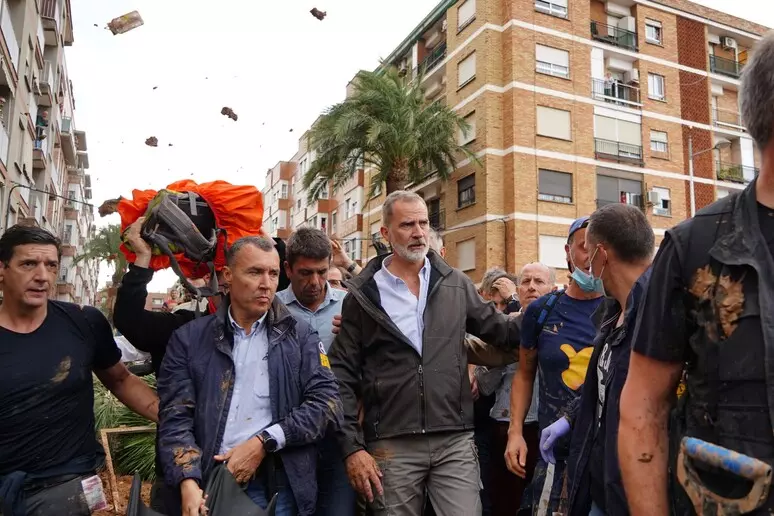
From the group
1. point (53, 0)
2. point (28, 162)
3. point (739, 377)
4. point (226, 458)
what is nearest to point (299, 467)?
point (226, 458)

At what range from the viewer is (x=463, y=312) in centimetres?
366

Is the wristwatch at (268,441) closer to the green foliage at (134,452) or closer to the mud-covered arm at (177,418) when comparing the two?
the mud-covered arm at (177,418)

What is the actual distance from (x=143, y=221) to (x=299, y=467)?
1.57m

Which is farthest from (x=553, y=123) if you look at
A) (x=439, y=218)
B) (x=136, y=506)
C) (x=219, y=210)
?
(x=136, y=506)

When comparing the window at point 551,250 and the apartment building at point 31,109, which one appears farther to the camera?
the window at point 551,250

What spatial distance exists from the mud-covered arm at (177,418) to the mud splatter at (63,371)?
0.52m

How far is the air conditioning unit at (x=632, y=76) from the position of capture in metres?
29.1

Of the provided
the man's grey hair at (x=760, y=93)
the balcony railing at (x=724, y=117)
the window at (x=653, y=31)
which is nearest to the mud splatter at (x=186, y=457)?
the man's grey hair at (x=760, y=93)

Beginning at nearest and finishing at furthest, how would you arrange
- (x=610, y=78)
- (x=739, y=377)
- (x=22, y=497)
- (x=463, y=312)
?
(x=739, y=377) < (x=22, y=497) < (x=463, y=312) < (x=610, y=78)

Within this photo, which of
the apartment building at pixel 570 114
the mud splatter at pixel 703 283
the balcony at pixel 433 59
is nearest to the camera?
the mud splatter at pixel 703 283

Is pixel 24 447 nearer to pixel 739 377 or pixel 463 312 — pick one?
pixel 463 312

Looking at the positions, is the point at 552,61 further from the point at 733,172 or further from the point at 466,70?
the point at 733,172

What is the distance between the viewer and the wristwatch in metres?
2.82

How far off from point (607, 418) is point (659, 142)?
29910mm
